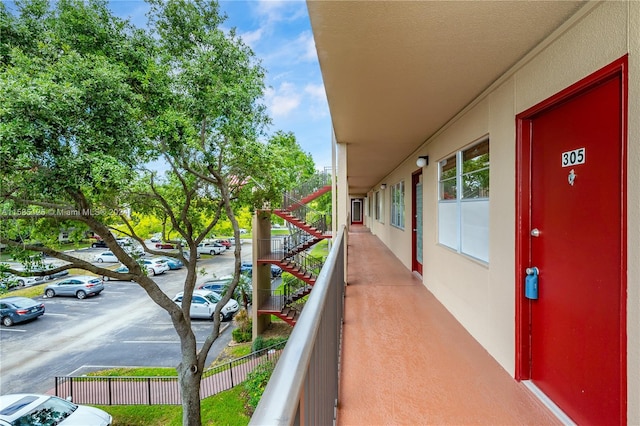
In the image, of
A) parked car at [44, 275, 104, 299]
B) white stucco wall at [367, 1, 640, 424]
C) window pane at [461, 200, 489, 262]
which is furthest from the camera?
parked car at [44, 275, 104, 299]

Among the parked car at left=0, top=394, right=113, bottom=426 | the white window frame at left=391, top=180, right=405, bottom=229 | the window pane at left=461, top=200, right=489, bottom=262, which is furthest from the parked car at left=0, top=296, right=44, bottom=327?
the window pane at left=461, top=200, right=489, bottom=262

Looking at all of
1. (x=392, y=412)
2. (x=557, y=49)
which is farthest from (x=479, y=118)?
(x=392, y=412)

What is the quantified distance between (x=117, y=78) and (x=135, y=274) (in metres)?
4.57

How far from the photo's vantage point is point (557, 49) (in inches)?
76.4

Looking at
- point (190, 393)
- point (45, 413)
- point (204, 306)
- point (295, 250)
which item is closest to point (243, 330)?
point (204, 306)

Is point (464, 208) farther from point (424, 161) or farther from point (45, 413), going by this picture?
point (45, 413)

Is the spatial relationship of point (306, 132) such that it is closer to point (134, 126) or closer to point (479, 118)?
point (134, 126)

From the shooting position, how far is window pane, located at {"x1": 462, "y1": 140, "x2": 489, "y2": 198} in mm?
3109

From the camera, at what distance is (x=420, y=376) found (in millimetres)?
2512

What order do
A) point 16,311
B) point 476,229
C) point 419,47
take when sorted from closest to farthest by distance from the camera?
point 419,47 → point 476,229 → point 16,311

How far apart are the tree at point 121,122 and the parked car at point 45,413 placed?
187cm

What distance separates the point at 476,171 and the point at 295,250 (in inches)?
355

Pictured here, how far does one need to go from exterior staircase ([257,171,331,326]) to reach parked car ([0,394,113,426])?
19.4 ft

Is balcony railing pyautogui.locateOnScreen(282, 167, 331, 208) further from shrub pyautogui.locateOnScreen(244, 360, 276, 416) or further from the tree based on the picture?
shrub pyautogui.locateOnScreen(244, 360, 276, 416)
